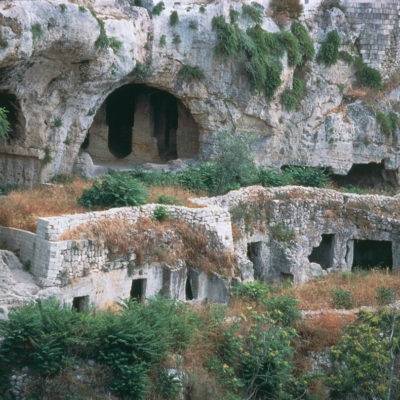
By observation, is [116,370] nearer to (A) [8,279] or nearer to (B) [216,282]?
(A) [8,279]

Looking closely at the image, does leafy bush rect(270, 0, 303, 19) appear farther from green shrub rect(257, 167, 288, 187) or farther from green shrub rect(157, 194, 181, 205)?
green shrub rect(157, 194, 181, 205)

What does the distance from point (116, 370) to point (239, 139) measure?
41.0ft

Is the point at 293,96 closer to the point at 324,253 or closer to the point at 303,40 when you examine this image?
the point at 303,40

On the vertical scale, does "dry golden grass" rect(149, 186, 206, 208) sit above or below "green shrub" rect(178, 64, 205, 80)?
below

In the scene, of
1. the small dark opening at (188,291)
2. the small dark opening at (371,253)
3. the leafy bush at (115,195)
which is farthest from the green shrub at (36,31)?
the small dark opening at (371,253)

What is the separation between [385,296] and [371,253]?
6.46 meters

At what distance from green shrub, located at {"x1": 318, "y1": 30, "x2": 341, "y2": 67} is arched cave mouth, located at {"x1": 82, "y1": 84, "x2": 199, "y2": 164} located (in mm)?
5316

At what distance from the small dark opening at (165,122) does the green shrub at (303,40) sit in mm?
4932

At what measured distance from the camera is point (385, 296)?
1956cm

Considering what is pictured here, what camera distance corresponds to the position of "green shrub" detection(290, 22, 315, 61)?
29.2 m

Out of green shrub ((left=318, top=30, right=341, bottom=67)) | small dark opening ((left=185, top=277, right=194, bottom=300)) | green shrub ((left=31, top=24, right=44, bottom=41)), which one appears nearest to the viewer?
small dark opening ((left=185, top=277, right=194, bottom=300))

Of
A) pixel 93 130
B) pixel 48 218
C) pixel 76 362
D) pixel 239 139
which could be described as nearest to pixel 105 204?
pixel 48 218

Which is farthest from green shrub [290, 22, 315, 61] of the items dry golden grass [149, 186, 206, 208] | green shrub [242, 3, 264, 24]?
dry golden grass [149, 186, 206, 208]

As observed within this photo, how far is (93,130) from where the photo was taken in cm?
2950
